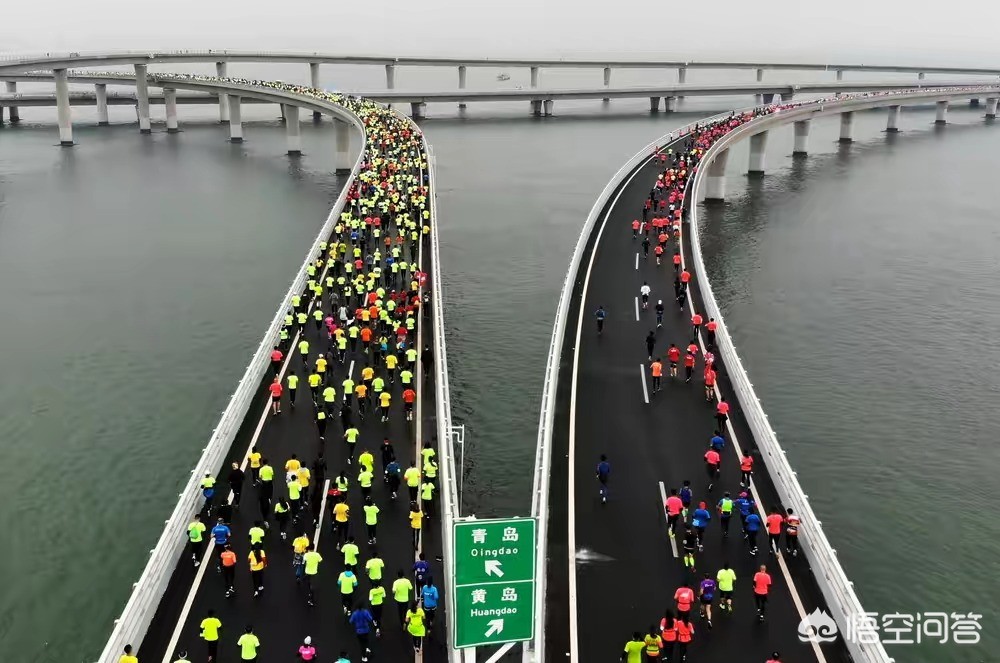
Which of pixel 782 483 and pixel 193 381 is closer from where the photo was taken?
pixel 782 483

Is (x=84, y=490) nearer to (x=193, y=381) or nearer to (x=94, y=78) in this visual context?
(x=193, y=381)

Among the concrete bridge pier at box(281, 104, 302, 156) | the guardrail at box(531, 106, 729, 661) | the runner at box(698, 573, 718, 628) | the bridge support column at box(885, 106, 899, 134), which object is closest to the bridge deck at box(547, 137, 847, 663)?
the runner at box(698, 573, 718, 628)

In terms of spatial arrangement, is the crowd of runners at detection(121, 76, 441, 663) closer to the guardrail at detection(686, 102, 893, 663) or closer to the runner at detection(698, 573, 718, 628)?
the runner at detection(698, 573, 718, 628)

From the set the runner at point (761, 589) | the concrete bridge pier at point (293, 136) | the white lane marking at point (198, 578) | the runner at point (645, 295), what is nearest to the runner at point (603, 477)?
the runner at point (761, 589)

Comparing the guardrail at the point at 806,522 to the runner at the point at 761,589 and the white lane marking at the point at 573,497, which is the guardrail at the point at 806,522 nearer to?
the runner at the point at 761,589

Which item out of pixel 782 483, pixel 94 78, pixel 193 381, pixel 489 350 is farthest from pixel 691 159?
pixel 94 78

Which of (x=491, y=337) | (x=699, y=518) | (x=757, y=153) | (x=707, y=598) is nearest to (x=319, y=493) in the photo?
(x=699, y=518)

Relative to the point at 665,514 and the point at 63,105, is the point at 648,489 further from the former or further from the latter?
the point at 63,105
